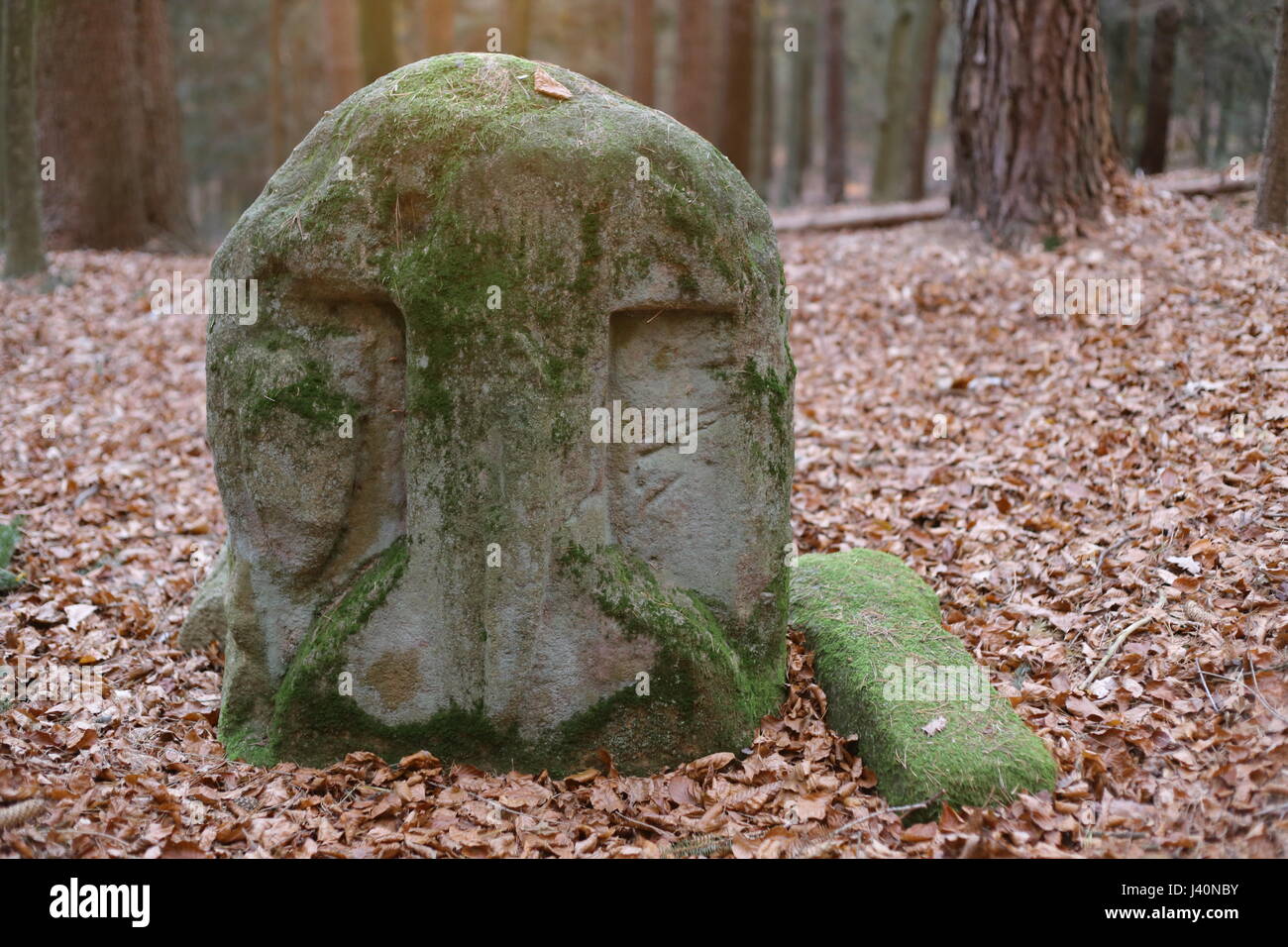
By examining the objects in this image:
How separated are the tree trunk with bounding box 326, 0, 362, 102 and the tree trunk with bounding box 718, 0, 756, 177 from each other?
4743 millimetres

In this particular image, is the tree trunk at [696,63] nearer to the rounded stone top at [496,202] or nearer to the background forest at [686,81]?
the background forest at [686,81]

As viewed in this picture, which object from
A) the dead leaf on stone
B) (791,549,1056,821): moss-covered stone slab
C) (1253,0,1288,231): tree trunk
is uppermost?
(1253,0,1288,231): tree trunk

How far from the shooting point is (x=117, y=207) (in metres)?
11.3

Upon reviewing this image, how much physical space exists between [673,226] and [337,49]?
995 cm

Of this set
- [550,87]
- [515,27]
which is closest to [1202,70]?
[515,27]

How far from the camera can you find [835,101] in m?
16.5

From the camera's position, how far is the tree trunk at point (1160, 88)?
11.8m

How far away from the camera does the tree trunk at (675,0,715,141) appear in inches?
500

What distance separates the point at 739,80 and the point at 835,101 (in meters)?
3.36

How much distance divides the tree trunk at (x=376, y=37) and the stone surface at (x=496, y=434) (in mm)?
10060

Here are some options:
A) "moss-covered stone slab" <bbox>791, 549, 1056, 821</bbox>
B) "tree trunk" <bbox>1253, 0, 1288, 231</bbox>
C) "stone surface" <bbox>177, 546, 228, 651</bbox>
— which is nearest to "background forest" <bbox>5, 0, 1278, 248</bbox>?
"tree trunk" <bbox>1253, 0, 1288, 231</bbox>

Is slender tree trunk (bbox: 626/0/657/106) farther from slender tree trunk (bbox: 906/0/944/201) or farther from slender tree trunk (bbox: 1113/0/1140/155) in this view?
slender tree trunk (bbox: 1113/0/1140/155)

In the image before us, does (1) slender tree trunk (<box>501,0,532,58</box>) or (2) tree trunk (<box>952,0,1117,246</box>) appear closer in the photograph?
(2) tree trunk (<box>952,0,1117,246</box>)

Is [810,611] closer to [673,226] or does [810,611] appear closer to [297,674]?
[673,226]
